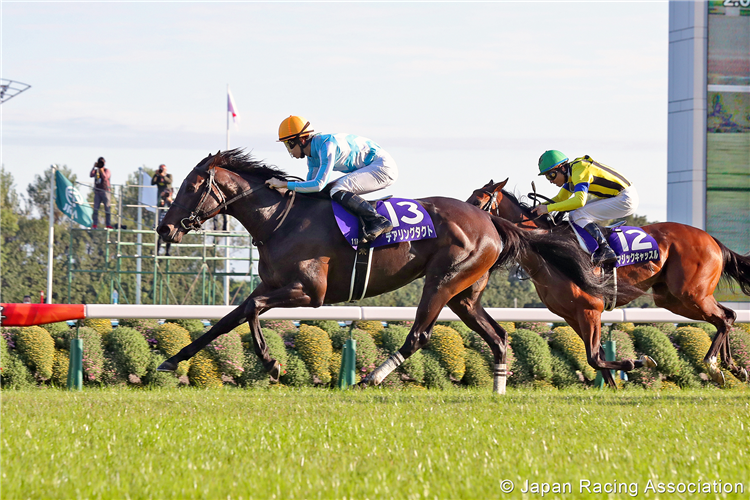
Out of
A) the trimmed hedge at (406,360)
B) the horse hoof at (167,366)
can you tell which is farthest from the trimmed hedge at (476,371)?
the horse hoof at (167,366)

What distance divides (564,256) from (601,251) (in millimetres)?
424

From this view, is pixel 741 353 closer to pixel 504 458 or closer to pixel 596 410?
pixel 596 410

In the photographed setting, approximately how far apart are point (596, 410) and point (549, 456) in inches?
74.6

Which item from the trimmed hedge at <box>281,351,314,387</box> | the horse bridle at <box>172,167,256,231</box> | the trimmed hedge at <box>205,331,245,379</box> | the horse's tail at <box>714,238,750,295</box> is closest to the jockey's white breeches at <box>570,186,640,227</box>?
the horse's tail at <box>714,238,750,295</box>

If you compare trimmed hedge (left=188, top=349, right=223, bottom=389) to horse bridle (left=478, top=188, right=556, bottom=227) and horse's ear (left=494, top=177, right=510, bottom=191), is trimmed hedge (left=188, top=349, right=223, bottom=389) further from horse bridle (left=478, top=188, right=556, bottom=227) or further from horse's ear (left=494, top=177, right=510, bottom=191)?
horse's ear (left=494, top=177, right=510, bottom=191)

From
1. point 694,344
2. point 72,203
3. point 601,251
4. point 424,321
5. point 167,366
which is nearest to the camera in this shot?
point 167,366

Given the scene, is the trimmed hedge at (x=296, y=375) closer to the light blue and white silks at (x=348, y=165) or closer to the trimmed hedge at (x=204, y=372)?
the trimmed hedge at (x=204, y=372)

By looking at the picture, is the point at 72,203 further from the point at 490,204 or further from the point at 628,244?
the point at 628,244

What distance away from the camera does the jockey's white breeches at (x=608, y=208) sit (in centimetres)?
767

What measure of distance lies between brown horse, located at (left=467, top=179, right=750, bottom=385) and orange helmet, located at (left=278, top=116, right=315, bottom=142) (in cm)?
208

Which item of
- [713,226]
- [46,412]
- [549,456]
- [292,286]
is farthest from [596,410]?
[713,226]

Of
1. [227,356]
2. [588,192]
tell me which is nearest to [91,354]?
[227,356]

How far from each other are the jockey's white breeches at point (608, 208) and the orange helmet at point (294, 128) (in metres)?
2.66

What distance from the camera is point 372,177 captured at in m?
6.64
